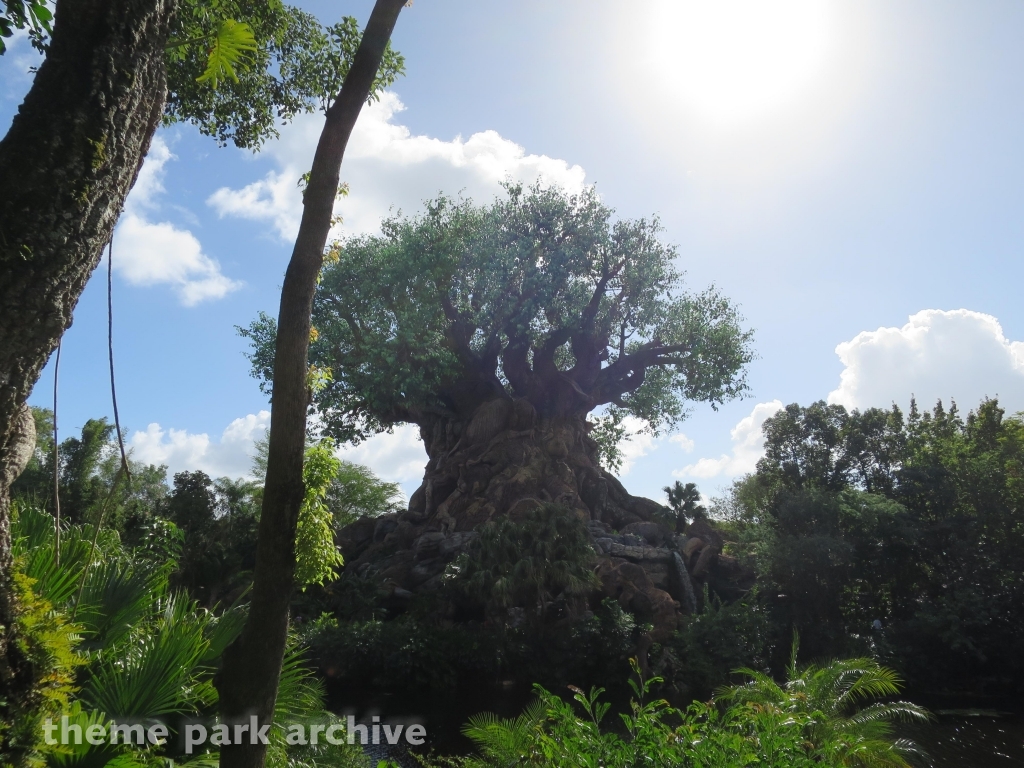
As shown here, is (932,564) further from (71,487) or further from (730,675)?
(71,487)

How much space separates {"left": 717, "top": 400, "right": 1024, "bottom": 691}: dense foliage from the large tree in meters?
6.90

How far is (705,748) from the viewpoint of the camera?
12.8ft

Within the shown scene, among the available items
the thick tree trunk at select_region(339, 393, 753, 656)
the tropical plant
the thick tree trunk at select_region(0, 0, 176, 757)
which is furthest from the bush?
the thick tree trunk at select_region(0, 0, 176, 757)

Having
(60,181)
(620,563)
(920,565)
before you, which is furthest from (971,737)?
(60,181)

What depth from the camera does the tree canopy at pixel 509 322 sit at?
2478cm

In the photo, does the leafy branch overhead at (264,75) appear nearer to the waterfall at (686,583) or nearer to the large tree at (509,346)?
the large tree at (509,346)

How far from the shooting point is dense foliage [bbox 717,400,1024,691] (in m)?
21.2

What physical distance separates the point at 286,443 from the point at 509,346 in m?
25.3

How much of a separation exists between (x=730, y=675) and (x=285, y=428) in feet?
61.7

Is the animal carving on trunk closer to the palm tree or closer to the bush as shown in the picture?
the bush

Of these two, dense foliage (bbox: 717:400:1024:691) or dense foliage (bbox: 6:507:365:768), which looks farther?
dense foliage (bbox: 717:400:1024:691)

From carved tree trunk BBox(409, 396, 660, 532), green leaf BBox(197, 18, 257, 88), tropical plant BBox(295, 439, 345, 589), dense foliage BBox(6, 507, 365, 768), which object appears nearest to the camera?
dense foliage BBox(6, 507, 365, 768)

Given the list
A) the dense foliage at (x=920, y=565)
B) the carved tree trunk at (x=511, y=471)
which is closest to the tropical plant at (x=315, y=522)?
the carved tree trunk at (x=511, y=471)

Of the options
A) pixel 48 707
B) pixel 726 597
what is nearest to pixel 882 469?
pixel 726 597
